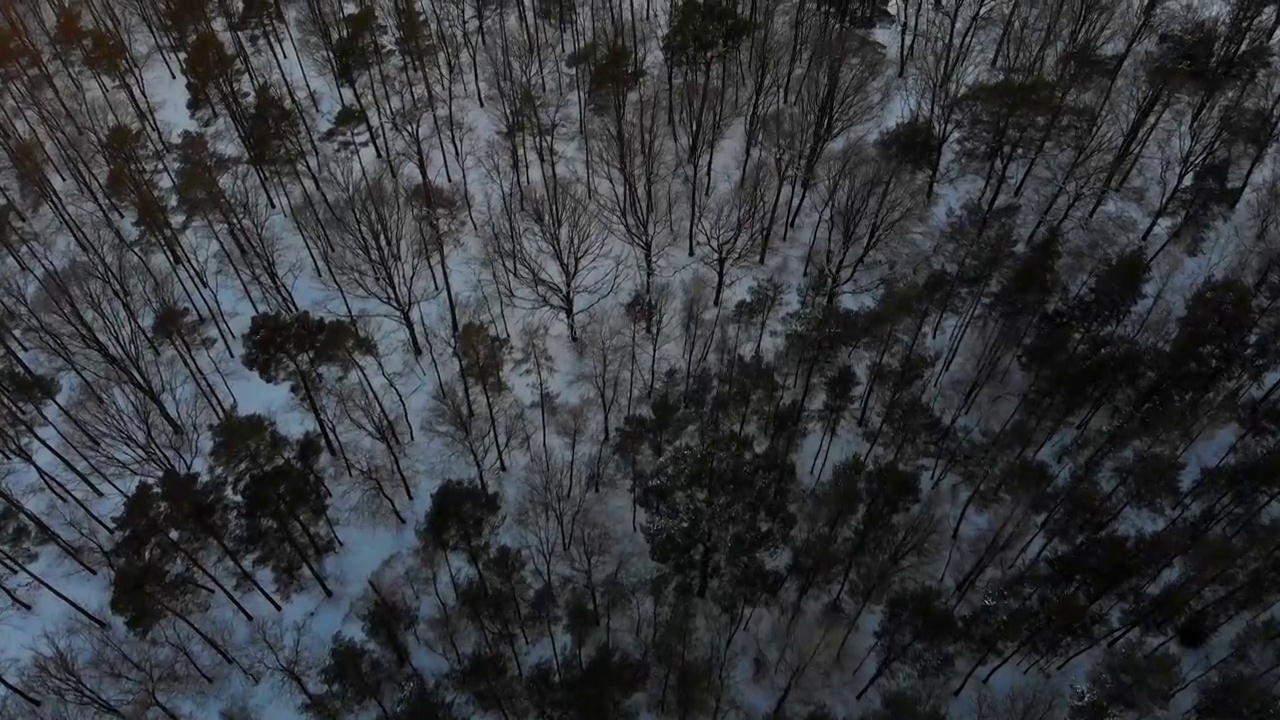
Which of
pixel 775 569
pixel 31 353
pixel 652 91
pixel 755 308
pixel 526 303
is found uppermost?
pixel 652 91

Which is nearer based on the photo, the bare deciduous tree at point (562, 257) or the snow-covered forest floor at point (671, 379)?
the snow-covered forest floor at point (671, 379)

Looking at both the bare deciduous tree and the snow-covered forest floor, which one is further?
the bare deciduous tree

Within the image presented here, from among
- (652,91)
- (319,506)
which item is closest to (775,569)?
(319,506)

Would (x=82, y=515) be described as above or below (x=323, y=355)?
below

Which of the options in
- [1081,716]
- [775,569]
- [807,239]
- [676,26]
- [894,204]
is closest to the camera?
[1081,716]

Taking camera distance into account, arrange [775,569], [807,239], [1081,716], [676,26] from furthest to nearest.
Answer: [676,26] < [807,239] < [775,569] < [1081,716]

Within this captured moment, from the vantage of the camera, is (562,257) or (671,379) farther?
(562,257)

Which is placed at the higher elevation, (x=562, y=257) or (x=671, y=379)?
(x=562, y=257)

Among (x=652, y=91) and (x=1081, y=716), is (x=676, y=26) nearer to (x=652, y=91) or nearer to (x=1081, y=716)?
(x=652, y=91)
